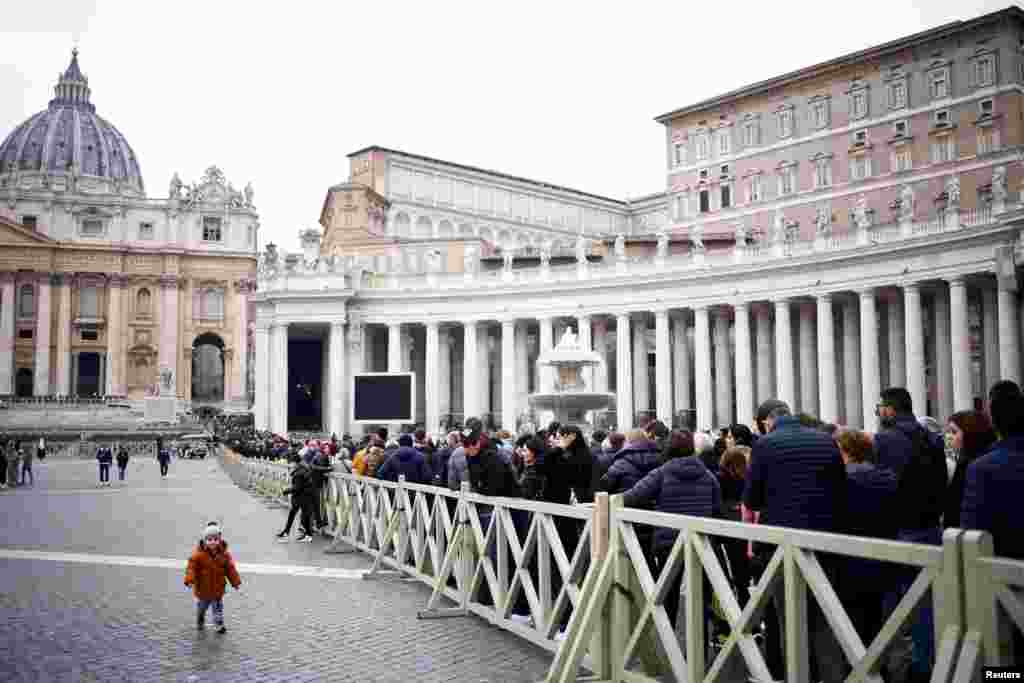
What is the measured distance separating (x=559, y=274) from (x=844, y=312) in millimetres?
17171

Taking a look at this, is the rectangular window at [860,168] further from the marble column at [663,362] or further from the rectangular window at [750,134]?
the marble column at [663,362]

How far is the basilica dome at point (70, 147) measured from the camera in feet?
445

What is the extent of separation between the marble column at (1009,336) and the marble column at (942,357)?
7055 millimetres

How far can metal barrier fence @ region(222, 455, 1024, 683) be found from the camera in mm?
4441

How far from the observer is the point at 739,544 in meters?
9.88

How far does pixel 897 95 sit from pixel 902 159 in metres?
4.46

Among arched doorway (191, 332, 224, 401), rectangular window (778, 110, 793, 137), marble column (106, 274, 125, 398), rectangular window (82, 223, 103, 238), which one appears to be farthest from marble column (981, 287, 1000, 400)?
arched doorway (191, 332, 224, 401)

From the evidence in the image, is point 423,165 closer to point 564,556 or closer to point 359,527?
point 359,527

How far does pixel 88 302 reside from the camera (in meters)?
102

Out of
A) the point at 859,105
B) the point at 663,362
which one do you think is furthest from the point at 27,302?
the point at 859,105

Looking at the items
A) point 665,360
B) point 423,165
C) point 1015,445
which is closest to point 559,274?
point 665,360

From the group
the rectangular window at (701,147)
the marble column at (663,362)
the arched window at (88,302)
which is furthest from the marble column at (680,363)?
the arched window at (88,302)

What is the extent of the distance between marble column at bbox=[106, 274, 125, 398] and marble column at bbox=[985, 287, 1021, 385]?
9004cm

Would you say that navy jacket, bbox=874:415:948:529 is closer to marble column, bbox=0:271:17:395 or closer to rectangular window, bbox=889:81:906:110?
rectangular window, bbox=889:81:906:110
